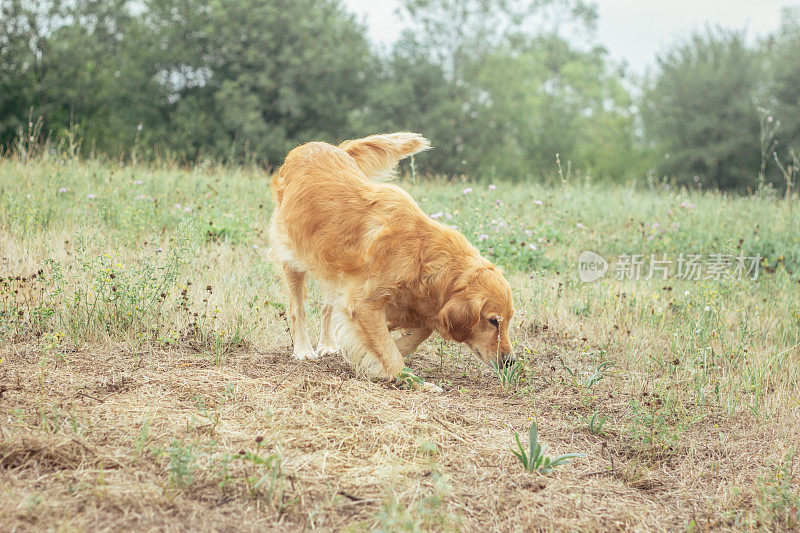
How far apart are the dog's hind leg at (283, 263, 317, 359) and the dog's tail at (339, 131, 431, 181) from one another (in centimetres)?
95

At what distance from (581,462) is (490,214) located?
13.7 feet

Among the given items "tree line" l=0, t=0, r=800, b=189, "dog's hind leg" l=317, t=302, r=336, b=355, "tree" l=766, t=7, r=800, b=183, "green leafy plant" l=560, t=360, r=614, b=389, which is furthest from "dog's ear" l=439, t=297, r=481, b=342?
"tree" l=766, t=7, r=800, b=183

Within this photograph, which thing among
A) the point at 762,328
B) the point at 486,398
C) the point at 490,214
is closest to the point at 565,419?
the point at 486,398

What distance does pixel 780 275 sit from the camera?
23.5 ft

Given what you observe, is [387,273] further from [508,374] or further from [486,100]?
[486,100]

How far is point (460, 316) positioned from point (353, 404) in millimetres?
819

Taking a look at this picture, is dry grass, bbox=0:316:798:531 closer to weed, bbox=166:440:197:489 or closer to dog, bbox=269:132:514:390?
weed, bbox=166:440:197:489

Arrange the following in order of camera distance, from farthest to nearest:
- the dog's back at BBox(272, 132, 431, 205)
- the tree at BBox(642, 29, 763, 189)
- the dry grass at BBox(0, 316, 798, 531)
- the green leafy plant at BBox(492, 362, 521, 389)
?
the tree at BBox(642, 29, 763, 189)
the dog's back at BBox(272, 132, 431, 205)
the green leafy plant at BBox(492, 362, 521, 389)
the dry grass at BBox(0, 316, 798, 531)

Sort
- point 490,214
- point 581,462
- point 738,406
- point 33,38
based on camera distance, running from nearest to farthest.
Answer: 1. point 581,462
2. point 738,406
3. point 490,214
4. point 33,38

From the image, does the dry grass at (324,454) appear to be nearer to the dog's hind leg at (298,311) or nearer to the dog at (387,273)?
the dog at (387,273)

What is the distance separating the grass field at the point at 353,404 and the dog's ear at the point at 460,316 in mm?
434

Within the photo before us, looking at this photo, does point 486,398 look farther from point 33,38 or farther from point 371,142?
point 33,38

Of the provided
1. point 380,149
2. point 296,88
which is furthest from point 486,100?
point 380,149

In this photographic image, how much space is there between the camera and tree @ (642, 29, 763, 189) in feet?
77.5
